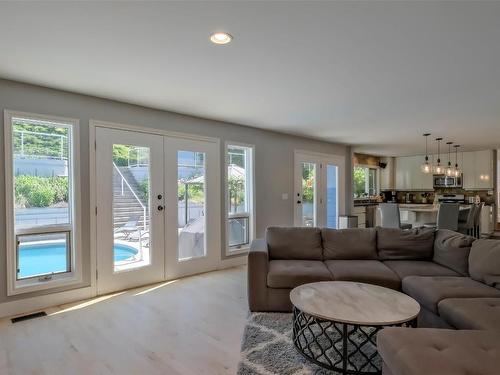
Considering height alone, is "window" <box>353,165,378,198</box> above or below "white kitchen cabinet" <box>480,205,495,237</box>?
above

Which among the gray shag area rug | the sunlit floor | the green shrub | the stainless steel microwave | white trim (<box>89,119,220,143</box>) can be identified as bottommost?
the sunlit floor

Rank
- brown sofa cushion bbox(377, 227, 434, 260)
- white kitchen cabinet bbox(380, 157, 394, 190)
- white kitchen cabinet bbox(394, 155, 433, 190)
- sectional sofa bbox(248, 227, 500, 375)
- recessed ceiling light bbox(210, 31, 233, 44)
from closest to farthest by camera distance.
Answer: sectional sofa bbox(248, 227, 500, 375)
recessed ceiling light bbox(210, 31, 233, 44)
brown sofa cushion bbox(377, 227, 434, 260)
white kitchen cabinet bbox(394, 155, 433, 190)
white kitchen cabinet bbox(380, 157, 394, 190)

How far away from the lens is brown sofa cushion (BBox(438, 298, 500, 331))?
6.40ft

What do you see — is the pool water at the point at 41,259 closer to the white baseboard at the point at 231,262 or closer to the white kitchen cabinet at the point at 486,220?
the white baseboard at the point at 231,262

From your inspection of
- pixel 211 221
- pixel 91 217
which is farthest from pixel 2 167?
pixel 211 221

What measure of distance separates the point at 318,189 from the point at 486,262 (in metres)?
3.92

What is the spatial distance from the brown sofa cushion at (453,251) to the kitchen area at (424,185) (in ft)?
11.2

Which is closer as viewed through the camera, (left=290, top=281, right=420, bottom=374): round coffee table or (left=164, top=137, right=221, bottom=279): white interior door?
(left=290, top=281, right=420, bottom=374): round coffee table

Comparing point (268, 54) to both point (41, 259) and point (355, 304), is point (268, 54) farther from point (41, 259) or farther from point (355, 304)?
point (41, 259)

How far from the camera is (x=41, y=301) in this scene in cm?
326

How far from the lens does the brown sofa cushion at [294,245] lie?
357cm

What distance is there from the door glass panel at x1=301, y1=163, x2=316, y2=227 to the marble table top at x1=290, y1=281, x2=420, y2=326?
370 cm

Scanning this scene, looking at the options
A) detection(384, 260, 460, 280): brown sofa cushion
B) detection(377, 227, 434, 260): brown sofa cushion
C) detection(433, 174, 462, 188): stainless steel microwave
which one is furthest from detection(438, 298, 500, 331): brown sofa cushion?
detection(433, 174, 462, 188): stainless steel microwave

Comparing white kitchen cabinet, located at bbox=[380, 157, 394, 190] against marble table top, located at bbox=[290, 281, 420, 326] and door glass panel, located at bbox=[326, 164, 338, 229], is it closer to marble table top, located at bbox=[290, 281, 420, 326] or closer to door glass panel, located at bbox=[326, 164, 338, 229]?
door glass panel, located at bbox=[326, 164, 338, 229]
